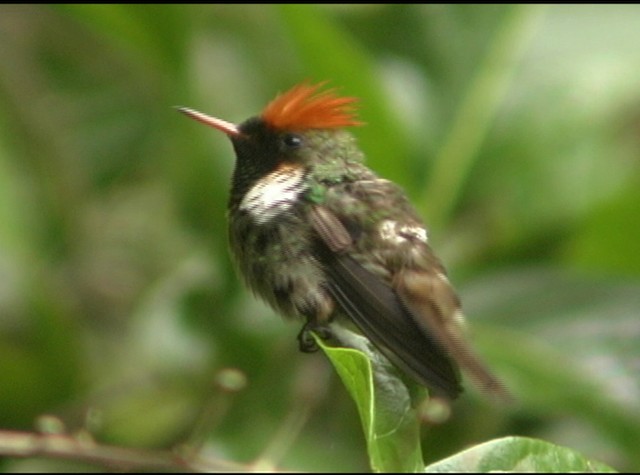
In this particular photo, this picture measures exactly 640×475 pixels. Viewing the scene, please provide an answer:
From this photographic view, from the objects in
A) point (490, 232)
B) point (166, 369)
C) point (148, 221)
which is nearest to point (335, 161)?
point (166, 369)

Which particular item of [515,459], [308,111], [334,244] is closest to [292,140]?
[308,111]

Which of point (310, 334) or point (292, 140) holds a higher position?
point (292, 140)

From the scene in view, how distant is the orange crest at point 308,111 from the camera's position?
2.88 metres

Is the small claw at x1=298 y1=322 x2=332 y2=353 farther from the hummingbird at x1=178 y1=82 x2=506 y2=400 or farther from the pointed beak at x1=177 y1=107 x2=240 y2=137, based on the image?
the pointed beak at x1=177 y1=107 x2=240 y2=137

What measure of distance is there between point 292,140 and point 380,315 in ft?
1.76

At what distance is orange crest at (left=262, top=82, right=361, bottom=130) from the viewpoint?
2885 mm

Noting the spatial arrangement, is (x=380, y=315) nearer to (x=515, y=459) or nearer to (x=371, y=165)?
(x=515, y=459)

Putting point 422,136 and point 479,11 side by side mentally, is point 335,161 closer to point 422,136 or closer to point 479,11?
point 422,136

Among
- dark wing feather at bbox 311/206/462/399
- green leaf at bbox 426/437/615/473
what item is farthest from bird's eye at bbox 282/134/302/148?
green leaf at bbox 426/437/615/473

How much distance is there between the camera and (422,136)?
14.0 ft

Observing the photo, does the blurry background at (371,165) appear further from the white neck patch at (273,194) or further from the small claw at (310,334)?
the white neck patch at (273,194)

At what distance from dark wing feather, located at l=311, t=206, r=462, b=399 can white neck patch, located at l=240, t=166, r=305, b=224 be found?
0.09 metres

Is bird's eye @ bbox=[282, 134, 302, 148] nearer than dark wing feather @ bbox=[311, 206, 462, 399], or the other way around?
dark wing feather @ bbox=[311, 206, 462, 399]

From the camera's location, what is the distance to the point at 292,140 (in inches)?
117
